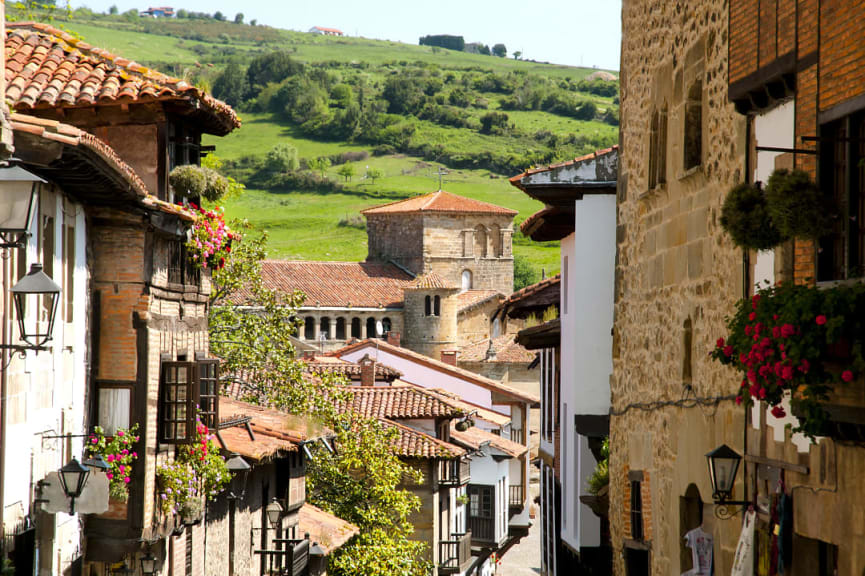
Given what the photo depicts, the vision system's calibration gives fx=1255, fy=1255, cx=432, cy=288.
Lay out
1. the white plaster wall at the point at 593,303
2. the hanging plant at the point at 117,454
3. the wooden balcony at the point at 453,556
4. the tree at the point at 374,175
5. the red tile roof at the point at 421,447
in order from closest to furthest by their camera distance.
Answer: the hanging plant at the point at 117,454, the white plaster wall at the point at 593,303, the red tile roof at the point at 421,447, the wooden balcony at the point at 453,556, the tree at the point at 374,175

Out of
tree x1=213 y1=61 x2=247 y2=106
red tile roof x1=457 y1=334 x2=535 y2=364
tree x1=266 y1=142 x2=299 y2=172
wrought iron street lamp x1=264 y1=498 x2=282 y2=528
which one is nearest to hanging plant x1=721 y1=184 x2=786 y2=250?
wrought iron street lamp x1=264 y1=498 x2=282 y2=528

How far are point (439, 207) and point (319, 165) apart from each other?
60.1 metres

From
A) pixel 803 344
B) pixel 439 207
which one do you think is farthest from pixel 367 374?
pixel 439 207

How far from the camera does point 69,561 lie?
504 inches

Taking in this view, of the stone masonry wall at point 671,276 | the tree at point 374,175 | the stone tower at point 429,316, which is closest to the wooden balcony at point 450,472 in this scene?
the stone masonry wall at point 671,276

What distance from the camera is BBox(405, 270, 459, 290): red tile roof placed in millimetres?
85750

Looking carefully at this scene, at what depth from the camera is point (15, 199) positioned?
8.68m

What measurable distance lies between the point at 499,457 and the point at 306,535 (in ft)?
68.4

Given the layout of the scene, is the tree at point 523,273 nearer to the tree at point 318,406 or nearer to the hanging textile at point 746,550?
the tree at point 318,406

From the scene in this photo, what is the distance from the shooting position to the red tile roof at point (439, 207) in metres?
95.2

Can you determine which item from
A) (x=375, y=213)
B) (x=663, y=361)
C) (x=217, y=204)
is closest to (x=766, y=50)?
(x=663, y=361)

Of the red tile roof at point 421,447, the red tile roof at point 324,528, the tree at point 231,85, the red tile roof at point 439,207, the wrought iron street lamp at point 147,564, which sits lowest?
the red tile roof at point 324,528

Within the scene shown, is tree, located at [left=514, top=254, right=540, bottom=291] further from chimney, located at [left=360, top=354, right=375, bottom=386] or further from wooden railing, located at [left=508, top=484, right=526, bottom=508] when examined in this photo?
chimney, located at [left=360, top=354, right=375, bottom=386]

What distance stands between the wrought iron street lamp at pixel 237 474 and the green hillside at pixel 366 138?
320 feet
